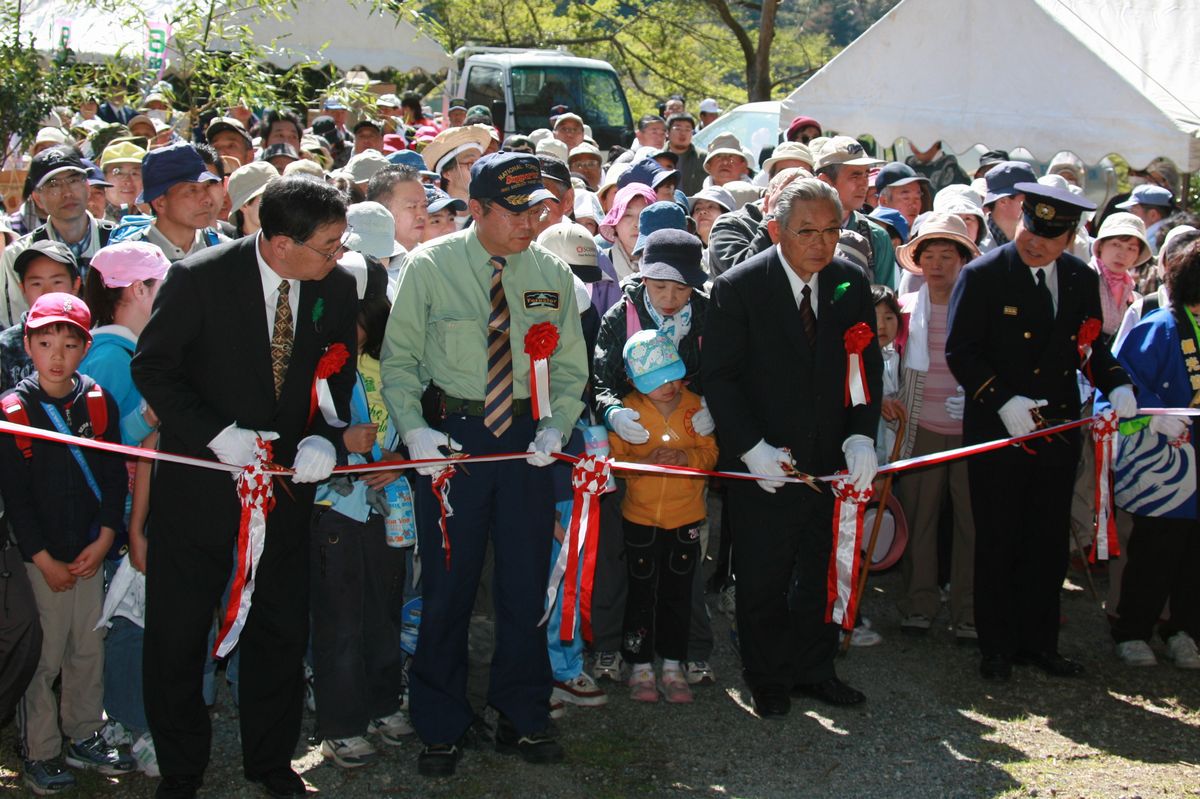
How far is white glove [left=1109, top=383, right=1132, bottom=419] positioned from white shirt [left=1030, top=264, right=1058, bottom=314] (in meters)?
0.51

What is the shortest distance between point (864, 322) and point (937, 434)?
4.79 feet

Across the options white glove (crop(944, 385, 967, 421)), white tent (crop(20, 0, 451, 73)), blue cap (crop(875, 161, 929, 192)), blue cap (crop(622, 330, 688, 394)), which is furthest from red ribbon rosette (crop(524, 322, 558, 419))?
white tent (crop(20, 0, 451, 73))

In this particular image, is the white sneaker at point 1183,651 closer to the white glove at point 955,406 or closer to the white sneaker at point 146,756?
the white glove at point 955,406

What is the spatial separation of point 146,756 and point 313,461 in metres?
1.45

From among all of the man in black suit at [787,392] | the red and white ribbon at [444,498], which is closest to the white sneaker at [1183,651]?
the man in black suit at [787,392]

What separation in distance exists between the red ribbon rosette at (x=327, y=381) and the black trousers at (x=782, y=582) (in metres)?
1.86

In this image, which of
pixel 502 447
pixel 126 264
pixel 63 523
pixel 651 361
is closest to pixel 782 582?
pixel 651 361

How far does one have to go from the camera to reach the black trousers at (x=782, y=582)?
5.38m

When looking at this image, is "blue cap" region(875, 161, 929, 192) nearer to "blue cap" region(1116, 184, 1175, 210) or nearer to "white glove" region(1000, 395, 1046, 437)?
"blue cap" region(1116, 184, 1175, 210)

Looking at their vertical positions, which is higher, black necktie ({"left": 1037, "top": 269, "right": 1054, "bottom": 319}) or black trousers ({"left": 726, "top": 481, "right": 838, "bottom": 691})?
black necktie ({"left": 1037, "top": 269, "right": 1054, "bottom": 319})

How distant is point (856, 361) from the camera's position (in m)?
5.30

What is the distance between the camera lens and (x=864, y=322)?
533cm

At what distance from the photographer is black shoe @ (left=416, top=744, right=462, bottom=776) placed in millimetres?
4793

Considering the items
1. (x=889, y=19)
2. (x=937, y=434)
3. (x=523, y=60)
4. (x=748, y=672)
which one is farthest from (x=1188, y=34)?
(x=523, y=60)
